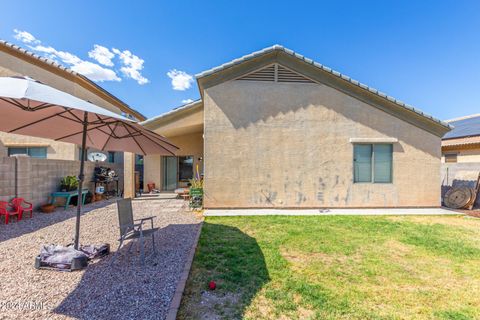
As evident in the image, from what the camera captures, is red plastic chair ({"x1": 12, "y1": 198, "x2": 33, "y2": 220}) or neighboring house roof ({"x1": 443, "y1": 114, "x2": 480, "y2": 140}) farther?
neighboring house roof ({"x1": 443, "y1": 114, "x2": 480, "y2": 140})

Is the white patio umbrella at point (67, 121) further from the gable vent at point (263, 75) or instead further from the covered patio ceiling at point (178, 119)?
the gable vent at point (263, 75)

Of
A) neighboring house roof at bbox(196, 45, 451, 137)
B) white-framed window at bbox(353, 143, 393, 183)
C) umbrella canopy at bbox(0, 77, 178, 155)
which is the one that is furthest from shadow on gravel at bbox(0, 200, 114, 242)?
white-framed window at bbox(353, 143, 393, 183)

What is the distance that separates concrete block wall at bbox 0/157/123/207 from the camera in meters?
7.68

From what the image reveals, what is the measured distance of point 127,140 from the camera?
590 cm

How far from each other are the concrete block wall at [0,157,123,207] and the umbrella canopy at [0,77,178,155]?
4.16 meters

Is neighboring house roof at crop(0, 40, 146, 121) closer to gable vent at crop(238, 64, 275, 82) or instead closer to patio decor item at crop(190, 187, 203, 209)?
patio decor item at crop(190, 187, 203, 209)

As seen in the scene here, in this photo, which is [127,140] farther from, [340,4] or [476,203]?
[476,203]

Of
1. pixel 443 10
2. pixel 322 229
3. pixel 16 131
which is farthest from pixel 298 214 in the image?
pixel 443 10

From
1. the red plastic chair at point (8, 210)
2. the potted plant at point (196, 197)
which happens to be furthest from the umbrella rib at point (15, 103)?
the potted plant at point (196, 197)

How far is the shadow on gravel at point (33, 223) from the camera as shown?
20.2 ft

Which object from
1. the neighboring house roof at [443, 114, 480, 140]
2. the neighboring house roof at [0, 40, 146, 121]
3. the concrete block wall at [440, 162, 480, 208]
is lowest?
the concrete block wall at [440, 162, 480, 208]

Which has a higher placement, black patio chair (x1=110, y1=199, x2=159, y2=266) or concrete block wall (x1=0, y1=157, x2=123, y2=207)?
concrete block wall (x1=0, y1=157, x2=123, y2=207)

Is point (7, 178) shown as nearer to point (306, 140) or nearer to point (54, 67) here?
point (54, 67)

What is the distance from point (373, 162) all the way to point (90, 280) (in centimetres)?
1055
